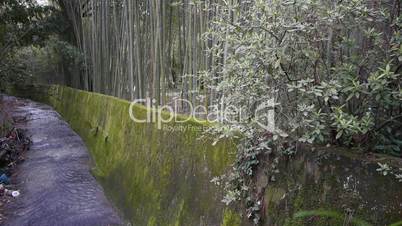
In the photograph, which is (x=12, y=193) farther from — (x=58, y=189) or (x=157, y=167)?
(x=157, y=167)

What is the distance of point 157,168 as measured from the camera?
3.20 metres

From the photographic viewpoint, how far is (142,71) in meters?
4.50

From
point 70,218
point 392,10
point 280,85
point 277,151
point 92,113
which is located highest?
point 392,10

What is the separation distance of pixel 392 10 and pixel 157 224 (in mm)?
2141

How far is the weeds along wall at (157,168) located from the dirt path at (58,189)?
16 centimetres

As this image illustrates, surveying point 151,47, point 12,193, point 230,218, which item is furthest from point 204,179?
point 12,193

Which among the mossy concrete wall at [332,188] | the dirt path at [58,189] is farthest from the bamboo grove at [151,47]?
the dirt path at [58,189]

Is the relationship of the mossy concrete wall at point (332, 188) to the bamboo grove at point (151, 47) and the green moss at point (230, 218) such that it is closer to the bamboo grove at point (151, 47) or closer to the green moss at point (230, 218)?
the green moss at point (230, 218)

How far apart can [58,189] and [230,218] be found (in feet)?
9.27

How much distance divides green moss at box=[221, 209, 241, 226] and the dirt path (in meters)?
1.74

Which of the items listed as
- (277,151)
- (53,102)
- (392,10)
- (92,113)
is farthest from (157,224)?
(53,102)

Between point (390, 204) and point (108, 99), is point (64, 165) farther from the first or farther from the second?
point (390, 204)

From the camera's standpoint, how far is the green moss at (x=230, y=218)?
6.50 feet

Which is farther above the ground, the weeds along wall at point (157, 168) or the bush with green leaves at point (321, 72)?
the bush with green leaves at point (321, 72)
